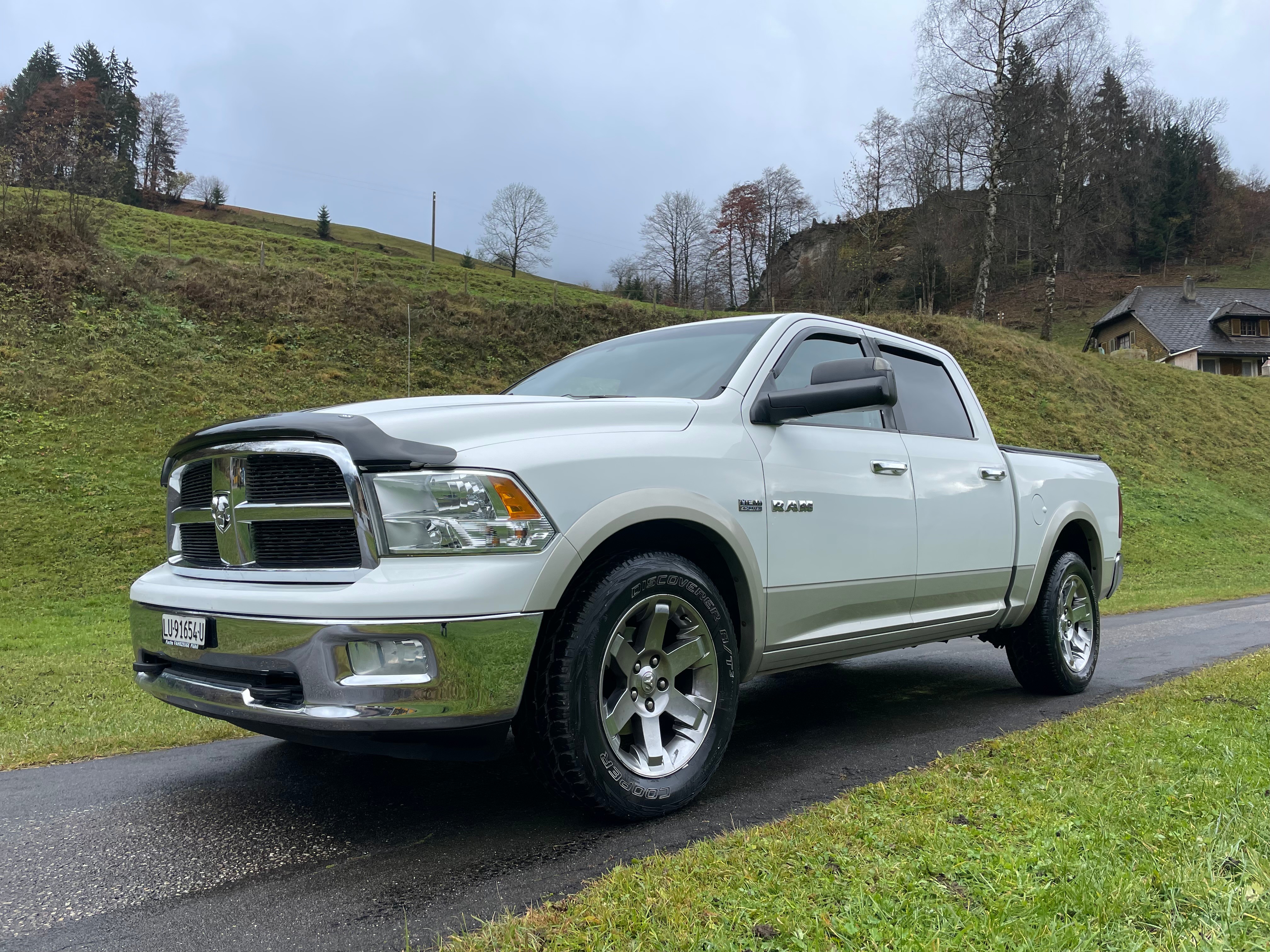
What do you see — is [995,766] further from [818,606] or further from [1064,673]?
[1064,673]

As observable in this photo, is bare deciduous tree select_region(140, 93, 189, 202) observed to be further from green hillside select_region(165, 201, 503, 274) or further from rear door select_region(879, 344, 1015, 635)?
rear door select_region(879, 344, 1015, 635)

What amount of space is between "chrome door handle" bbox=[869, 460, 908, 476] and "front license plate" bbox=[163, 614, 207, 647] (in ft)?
9.41

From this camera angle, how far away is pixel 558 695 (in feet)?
9.64

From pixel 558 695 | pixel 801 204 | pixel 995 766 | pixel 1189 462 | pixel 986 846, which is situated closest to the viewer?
pixel 986 846

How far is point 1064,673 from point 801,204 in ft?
212

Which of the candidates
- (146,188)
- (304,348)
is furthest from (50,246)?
(146,188)

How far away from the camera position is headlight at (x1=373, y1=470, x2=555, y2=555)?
2.85 metres

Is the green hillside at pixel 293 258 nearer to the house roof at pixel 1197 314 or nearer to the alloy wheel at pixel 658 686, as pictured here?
the alloy wheel at pixel 658 686

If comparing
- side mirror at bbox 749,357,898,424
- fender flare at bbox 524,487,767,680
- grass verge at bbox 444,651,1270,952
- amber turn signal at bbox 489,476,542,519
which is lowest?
grass verge at bbox 444,651,1270,952

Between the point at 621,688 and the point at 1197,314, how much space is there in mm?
67213

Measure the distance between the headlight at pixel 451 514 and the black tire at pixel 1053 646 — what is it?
3853 mm

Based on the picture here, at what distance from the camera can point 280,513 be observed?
3061mm

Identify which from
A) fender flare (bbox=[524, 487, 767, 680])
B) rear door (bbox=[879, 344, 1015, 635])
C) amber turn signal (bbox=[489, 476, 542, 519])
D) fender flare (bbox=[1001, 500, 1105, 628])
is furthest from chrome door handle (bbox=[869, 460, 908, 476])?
amber turn signal (bbox=[489, 476, 542, 519])

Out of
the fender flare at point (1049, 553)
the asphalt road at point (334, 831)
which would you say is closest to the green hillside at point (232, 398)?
the asphalt road at point (334, 831)
